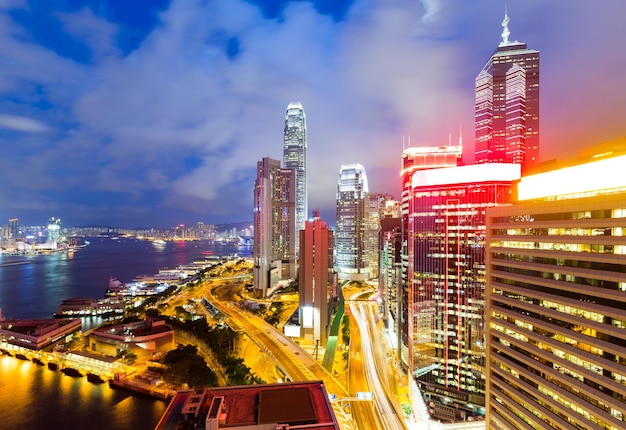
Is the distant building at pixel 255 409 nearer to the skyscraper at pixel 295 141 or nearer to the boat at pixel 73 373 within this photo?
the boat at pixel 73 373

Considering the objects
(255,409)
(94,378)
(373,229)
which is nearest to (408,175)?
(255,409)

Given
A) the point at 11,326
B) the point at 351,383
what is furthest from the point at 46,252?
the point at 351,383

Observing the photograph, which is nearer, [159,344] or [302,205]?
[159,344]

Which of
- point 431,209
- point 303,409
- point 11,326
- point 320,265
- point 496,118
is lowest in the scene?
point 11,326

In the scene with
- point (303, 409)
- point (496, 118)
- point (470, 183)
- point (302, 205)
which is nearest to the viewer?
point (303, 409)

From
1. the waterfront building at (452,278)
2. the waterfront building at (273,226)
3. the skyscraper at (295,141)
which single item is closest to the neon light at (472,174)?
the waterfront building at (452,278)

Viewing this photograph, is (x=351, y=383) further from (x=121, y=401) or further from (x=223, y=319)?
(x=223, y=319)

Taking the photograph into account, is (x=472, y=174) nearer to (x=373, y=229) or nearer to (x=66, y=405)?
(x=66, y=405)

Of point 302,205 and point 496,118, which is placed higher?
point 496,118
